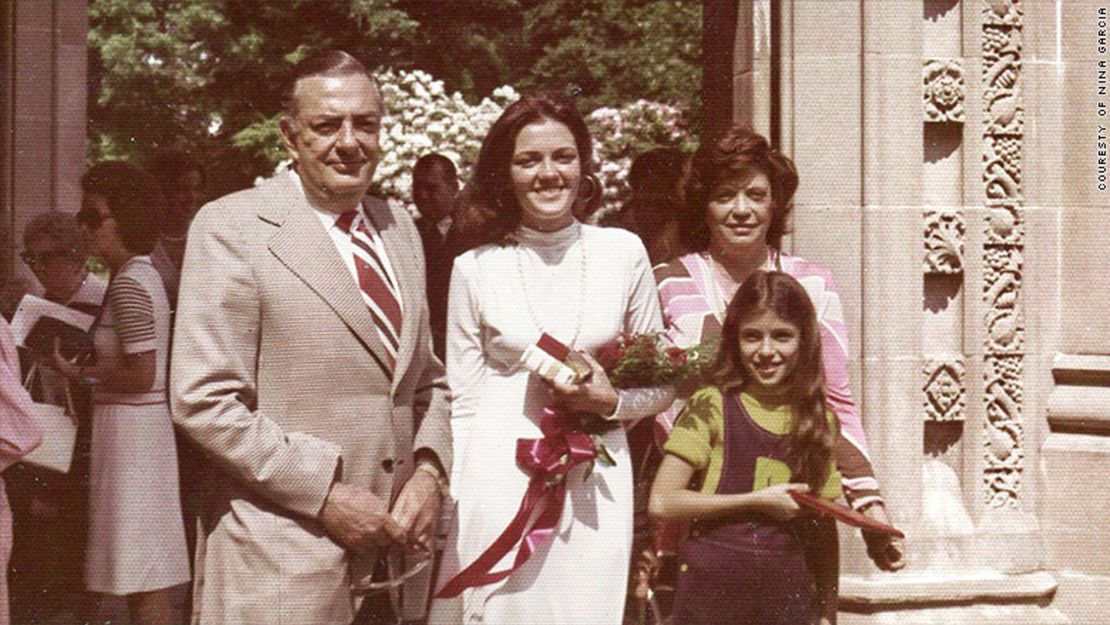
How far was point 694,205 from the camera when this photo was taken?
205 inches

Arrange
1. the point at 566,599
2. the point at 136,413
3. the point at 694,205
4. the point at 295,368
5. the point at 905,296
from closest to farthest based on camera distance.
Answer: the point at 295,368, the point at 566,599, the point at 694,205, the point at 136,413, the point at 905,296

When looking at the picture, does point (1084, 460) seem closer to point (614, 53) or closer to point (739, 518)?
point (739, 518)

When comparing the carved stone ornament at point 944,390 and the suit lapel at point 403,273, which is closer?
the suit lapel at point 403,273

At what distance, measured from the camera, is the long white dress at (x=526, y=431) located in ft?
14.9

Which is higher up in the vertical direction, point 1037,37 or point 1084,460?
point 1037,37

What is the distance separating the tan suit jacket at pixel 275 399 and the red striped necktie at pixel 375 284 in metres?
0.04

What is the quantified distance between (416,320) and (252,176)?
2718cm

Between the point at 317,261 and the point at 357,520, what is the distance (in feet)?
2.16

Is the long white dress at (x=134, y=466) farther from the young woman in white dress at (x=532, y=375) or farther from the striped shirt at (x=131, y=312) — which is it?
the young woman in white dress at (x=532, y=375)

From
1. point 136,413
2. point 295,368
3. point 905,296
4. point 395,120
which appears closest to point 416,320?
point 295,368

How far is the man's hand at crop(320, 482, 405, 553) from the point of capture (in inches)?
157

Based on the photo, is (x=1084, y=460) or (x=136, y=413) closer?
(x=136, y=413)

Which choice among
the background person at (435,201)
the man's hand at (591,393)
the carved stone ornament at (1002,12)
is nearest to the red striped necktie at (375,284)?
the man's hand at (591,393)

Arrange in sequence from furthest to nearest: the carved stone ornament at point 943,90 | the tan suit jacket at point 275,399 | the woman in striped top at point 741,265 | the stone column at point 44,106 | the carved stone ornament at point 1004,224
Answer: the stone column at point 44,106 → the carved stone ornament at point 1004,224 → the carved stone ornament at point 943,90 → the woman in striped top at point 741,265 → the tan suit jacket at point 275,399
